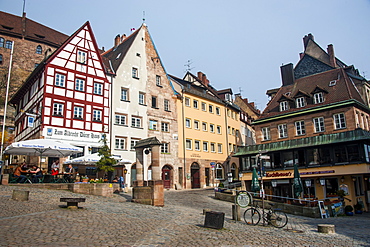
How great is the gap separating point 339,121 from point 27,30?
52.6 metres

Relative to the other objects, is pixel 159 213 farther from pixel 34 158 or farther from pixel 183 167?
pixel 183 167

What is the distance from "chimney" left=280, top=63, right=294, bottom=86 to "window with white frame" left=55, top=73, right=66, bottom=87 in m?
25.0

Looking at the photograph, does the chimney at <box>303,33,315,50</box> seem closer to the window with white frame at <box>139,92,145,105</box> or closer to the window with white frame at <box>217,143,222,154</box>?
the window with white frame at <box>217,143,222,154</box>

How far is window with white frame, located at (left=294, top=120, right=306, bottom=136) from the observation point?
33806 millimetres

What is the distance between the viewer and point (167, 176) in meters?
36.0

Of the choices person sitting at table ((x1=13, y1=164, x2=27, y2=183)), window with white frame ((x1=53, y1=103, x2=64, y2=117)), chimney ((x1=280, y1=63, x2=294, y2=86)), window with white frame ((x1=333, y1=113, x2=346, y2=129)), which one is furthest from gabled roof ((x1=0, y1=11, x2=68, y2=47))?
window with white frame ((x1=333, y1=113, x2=346, y2=129))

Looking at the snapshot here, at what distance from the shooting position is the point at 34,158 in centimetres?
2831

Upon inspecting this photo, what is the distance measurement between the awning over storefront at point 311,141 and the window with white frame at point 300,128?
6.77 ft

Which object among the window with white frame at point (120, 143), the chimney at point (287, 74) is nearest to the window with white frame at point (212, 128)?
the chimney at point (287, 74)

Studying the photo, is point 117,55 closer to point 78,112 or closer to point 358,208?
point 78,112

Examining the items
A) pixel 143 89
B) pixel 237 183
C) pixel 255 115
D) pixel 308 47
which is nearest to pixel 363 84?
pixel 308 47

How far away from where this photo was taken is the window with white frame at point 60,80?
2953 centimetres

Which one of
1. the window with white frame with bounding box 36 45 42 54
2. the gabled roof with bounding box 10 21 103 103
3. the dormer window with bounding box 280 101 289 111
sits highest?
the window with white frame with bounding box 36 45 42 54

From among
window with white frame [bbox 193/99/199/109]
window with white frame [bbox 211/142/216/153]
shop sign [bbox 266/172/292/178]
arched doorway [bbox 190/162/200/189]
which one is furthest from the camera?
window with white frame [bbox 211/142/216/153]
